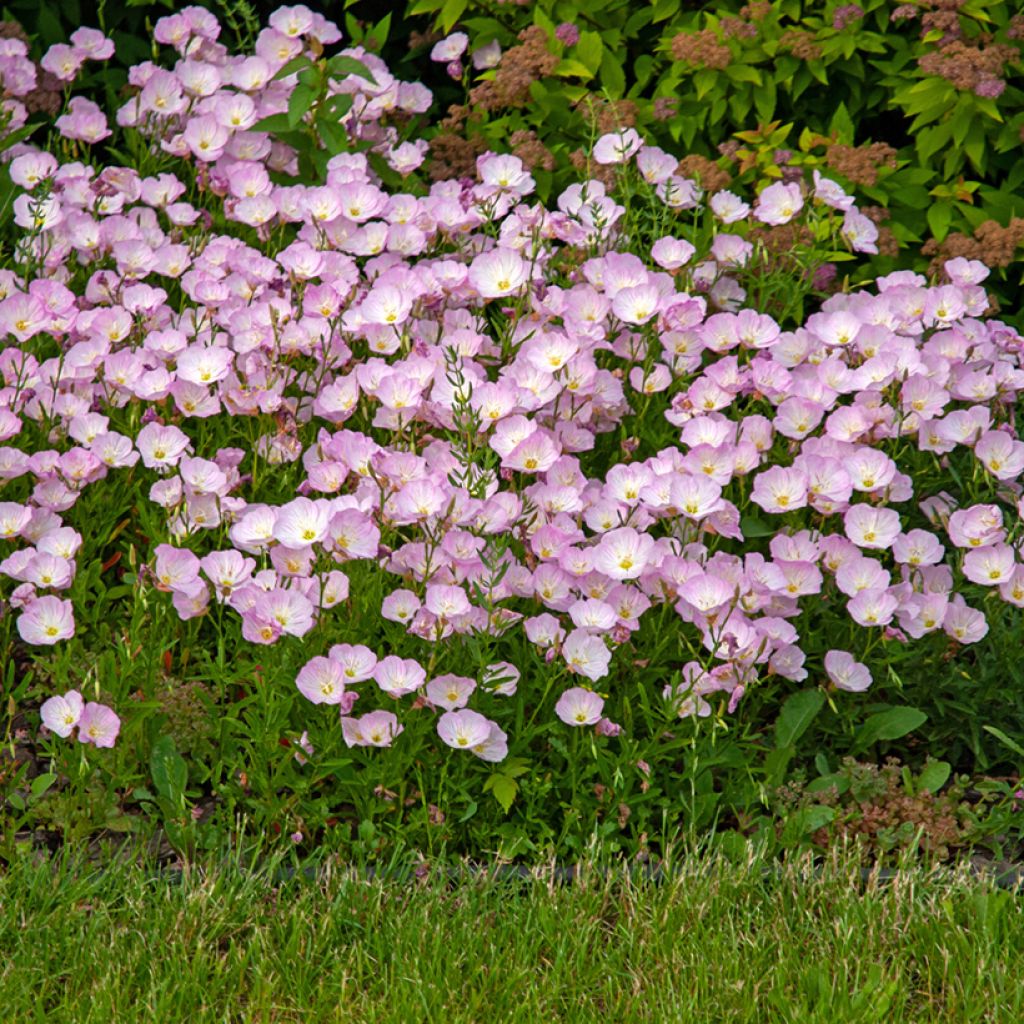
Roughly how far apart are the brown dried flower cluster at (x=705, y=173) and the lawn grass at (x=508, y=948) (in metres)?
2.11

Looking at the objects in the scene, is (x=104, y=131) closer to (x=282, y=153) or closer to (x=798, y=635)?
(x=282, y=153)

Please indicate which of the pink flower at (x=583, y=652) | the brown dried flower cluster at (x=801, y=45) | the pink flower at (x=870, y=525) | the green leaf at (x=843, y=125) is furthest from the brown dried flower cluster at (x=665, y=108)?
the pink flower at (x=583, y=652)

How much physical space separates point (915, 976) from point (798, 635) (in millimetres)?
812

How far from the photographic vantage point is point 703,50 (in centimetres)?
438

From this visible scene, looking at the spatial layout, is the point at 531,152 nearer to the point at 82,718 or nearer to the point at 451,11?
the point at 451,11

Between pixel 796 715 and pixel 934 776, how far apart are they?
0.30 meters

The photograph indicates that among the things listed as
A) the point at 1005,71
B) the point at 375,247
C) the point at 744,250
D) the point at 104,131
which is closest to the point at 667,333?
the point at 744,250

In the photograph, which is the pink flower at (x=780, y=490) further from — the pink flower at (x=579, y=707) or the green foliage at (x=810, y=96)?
the green foliage at (x=810, y=96)

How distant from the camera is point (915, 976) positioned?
2.69m

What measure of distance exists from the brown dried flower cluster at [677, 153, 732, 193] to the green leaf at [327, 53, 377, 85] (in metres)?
0.92

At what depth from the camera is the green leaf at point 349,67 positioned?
4305mm

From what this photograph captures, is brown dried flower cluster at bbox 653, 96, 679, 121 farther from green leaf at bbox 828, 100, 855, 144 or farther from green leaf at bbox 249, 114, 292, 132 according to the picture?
green leaf at bbox 249, 114, 292, 132

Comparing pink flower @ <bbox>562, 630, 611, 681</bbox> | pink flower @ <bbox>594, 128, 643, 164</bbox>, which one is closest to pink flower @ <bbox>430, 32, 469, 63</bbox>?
pink flower @ <bbox>594, 128, 643, 164</bbox>

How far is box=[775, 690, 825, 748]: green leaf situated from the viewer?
316cm
